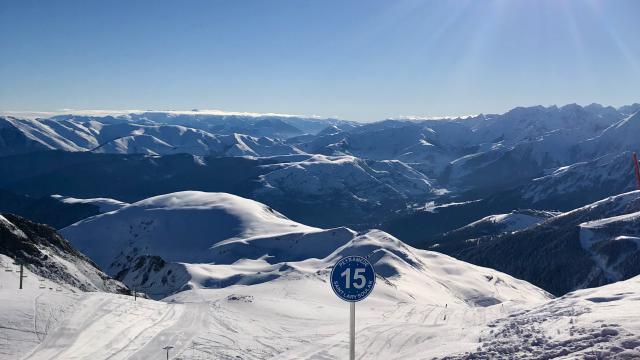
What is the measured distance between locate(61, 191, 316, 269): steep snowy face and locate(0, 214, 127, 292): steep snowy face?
69.3m

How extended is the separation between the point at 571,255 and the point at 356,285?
201 meters

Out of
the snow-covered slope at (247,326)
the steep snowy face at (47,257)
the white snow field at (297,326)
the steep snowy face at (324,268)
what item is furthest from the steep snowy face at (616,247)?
the steep snowy face at (47,257)

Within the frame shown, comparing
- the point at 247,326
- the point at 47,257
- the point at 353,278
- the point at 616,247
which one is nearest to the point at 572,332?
the point at 353,278

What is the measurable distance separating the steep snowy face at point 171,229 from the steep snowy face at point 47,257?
6934cm

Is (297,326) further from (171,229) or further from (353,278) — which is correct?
(171,229)

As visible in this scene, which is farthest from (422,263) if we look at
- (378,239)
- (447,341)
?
(447,341)

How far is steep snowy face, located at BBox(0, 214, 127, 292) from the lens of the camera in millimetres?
54750

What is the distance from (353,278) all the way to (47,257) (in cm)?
5430

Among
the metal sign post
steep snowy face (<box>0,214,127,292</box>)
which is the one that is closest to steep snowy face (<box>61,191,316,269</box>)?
steep snowy face (<box>0,214,127,292</box>)

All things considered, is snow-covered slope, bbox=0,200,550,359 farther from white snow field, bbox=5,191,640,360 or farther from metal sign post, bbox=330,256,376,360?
metal sign post, bbox=330,256,376,360

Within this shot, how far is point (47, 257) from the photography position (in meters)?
59.2

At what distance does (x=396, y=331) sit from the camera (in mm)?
34344

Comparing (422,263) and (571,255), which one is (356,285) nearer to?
(422,263)

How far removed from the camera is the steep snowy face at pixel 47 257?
5475 cm
